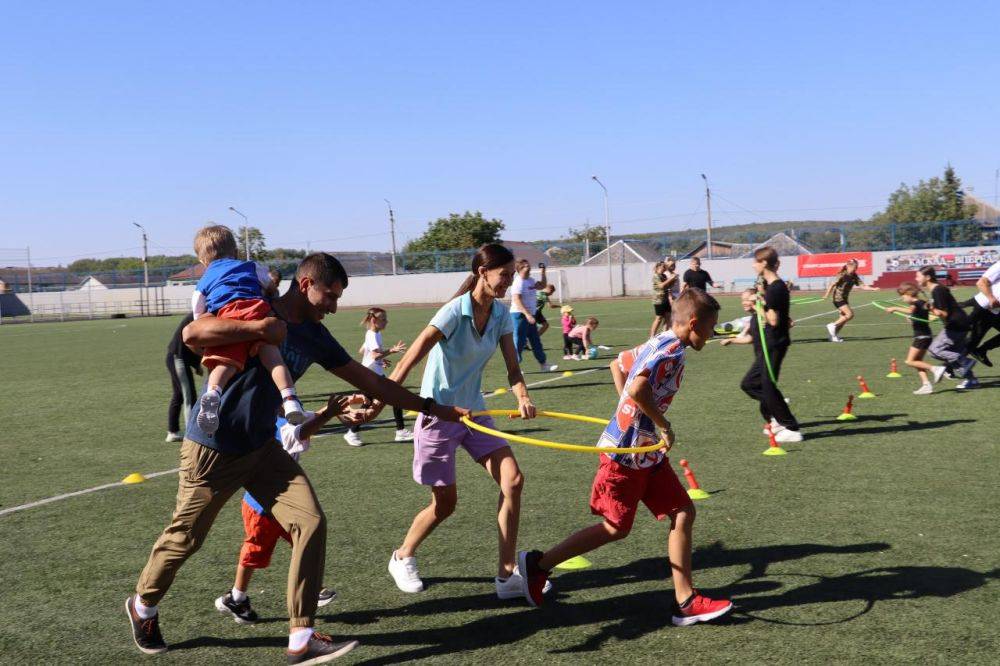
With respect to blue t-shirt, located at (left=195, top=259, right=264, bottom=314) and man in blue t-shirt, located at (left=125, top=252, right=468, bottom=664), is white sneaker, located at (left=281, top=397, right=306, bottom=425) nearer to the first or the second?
man in blue t-shirt, located at (left=125, top=252, right=468, bottom=664)

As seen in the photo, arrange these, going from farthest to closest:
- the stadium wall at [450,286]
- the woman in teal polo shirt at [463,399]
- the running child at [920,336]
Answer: the stadium wall at [450,286]
the running child at [920,336]
the woman in teal polo shirt at [463,399]

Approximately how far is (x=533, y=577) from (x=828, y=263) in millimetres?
48034

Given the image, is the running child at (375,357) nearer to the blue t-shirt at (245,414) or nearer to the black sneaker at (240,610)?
the black sneaker at (240,610)

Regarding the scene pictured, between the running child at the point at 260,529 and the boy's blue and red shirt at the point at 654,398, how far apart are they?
1464mm

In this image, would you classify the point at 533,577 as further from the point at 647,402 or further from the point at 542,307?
the point at 542,307

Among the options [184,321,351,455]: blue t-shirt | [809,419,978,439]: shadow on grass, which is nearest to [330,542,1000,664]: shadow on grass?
[184,321,351,455]: blue t-shirt

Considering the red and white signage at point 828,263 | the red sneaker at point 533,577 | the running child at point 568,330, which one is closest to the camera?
the red sneaker at point 533,577

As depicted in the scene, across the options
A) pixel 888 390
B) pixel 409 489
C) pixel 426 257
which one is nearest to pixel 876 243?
pixel 426 257

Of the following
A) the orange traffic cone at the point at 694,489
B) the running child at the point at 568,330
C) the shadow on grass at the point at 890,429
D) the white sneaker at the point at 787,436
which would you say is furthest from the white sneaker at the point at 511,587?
the running child at the point at 568,330

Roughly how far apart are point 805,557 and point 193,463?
3.74m

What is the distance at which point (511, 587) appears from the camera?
5125 millimetres

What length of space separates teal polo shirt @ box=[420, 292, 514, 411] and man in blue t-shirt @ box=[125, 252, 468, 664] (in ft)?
2.93

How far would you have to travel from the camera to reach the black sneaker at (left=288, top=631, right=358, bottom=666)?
4.32m

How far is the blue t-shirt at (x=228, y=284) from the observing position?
4277 mm
